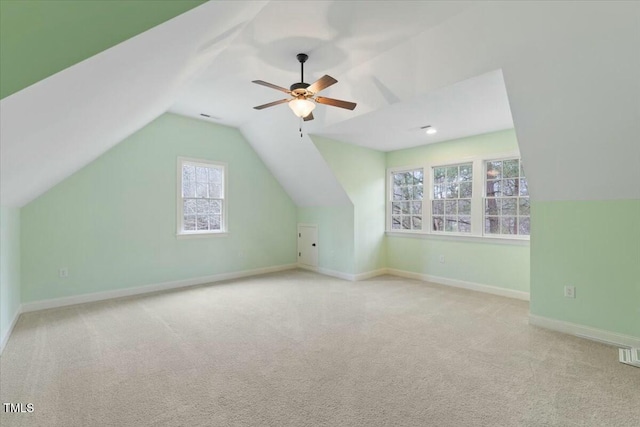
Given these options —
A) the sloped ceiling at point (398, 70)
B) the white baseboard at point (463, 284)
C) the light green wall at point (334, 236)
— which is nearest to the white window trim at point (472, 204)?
the white baseboard at point (463, 284)

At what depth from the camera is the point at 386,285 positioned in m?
5.15

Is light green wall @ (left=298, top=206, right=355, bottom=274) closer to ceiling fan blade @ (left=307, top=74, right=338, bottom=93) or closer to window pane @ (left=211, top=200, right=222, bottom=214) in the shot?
window pane @ (left=211, top=200, right=222, bottom=214)

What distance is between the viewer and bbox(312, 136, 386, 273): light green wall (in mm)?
5273

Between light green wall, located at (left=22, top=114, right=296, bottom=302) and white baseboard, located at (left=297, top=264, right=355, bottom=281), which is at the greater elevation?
light green wall, located at (left=22, top=114, right=296, bottom=302)

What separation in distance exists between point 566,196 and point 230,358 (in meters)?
3.78

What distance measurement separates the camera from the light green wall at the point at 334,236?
18.4 feet

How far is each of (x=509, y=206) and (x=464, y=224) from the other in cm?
73

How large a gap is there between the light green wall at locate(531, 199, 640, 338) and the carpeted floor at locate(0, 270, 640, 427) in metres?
0.32

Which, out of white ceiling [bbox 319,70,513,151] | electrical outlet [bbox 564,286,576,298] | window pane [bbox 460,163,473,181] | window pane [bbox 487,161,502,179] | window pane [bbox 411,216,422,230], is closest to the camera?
white ceiling [bbox 319,70,513,151]

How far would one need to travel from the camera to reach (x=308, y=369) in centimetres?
243

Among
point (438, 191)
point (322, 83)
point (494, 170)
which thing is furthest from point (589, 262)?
point (322, 83)

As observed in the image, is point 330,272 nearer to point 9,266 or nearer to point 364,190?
point 364,190

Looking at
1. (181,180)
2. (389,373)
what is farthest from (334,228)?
(389,373)

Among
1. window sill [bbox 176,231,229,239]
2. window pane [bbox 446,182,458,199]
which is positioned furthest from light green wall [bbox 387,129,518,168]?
window sill [bbox 176,231,229,239]
